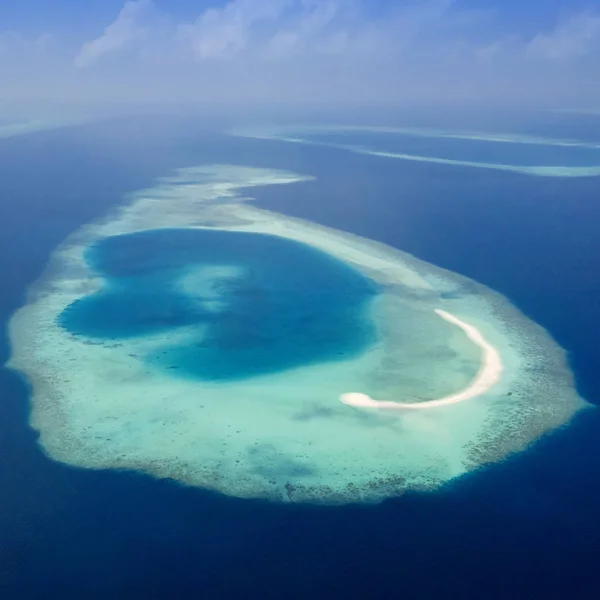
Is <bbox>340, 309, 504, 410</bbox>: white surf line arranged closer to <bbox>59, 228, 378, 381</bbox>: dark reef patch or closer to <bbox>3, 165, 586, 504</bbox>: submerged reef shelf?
<bbox>3, 165, 586, 504</bbox>: submerged reef shelf

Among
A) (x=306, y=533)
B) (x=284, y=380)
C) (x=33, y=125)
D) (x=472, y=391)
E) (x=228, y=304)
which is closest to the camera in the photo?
(x=306, y=533)

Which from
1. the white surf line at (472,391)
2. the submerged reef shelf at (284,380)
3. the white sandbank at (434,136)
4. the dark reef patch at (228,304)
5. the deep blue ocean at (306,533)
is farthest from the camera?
the white sandbank at (434,136)

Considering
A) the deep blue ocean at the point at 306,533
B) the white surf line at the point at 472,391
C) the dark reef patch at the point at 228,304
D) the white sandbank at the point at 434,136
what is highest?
the white sandbank at the point at 434,136

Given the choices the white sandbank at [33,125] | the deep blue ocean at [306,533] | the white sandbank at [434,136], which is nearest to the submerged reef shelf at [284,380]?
the deep blue ocean at [306,533]

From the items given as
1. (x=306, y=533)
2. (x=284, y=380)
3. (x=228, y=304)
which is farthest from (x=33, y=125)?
(x=306, y=533)

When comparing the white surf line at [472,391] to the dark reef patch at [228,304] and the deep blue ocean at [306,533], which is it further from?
the dark reef patch at [228,304]

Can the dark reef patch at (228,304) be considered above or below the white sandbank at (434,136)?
below

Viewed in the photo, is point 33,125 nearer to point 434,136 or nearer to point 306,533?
point 434,136
